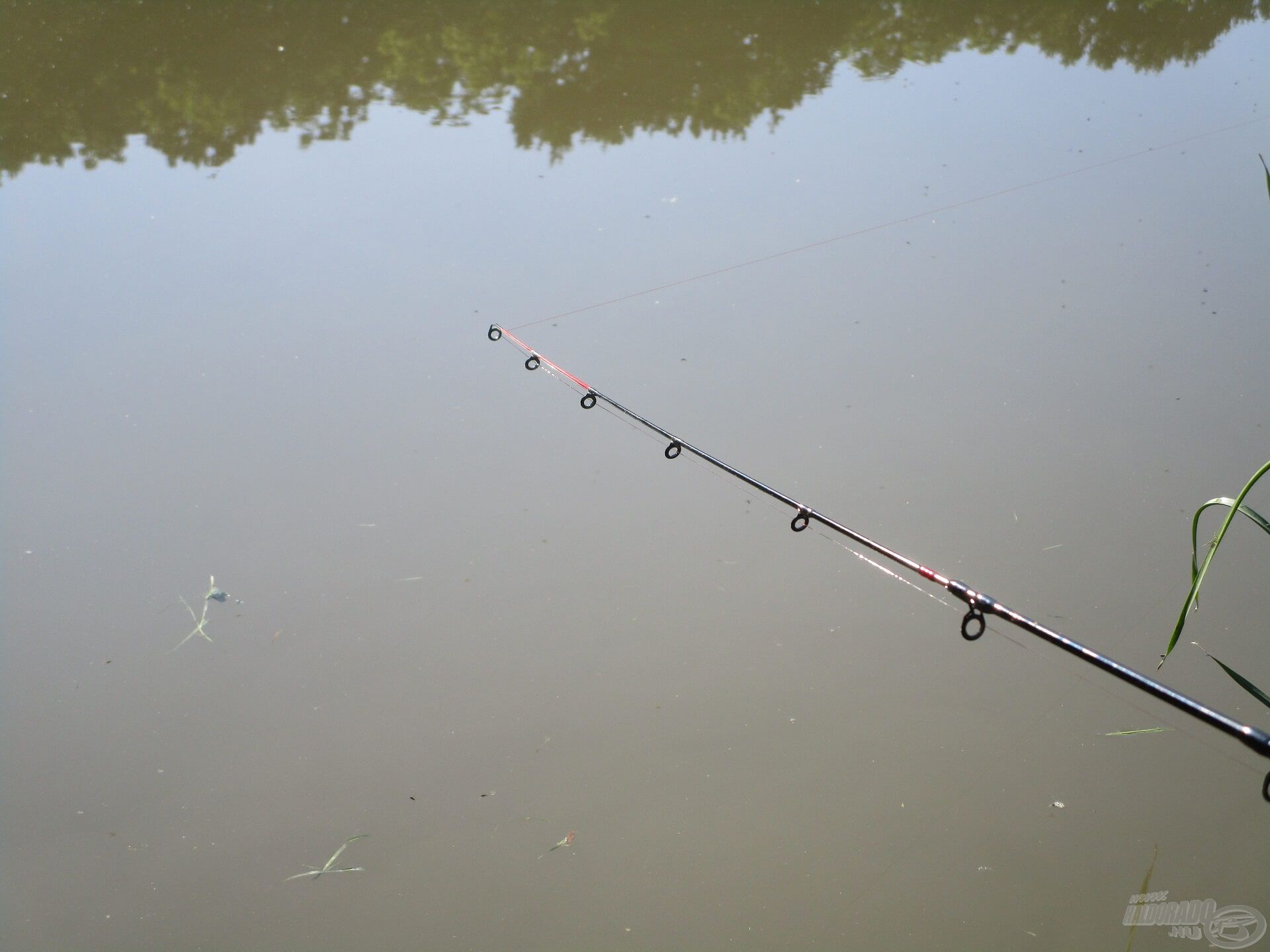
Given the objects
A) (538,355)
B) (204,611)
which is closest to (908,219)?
(538,355)

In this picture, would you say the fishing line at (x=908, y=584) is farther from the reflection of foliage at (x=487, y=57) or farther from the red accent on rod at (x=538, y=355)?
the reflection of foliage at (x=487, y=57)

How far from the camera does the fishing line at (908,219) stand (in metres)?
3.24

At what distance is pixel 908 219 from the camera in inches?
142

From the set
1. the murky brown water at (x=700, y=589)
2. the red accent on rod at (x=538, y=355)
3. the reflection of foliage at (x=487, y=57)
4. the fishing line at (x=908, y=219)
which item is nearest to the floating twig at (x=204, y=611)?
the murky brown water at (x=700, y=589)

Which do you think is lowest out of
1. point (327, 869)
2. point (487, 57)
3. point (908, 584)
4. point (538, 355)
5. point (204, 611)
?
point (327, 869)

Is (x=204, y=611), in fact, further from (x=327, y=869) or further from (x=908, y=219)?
(x=908, y=219)

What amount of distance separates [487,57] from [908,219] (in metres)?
2.60

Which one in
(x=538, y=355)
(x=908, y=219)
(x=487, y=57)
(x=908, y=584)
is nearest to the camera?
(x=908, y=584)

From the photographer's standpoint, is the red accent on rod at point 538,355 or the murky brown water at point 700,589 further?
the red accent on rod at point 538,355

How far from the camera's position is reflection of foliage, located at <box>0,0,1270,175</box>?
460cm

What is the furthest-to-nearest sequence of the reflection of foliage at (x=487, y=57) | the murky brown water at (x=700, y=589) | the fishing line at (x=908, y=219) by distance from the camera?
the reflection of foliage at (x=487, y=57) < the fishing line at (x=908, y=219) < the murky brown water at (x=700, y=589)

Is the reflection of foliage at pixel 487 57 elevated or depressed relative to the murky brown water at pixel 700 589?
elevated

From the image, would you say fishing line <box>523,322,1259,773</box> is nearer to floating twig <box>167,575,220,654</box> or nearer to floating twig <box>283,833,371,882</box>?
floating twig <box>167,575,220,654</box>

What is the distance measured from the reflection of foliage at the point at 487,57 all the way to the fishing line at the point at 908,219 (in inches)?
37.3
